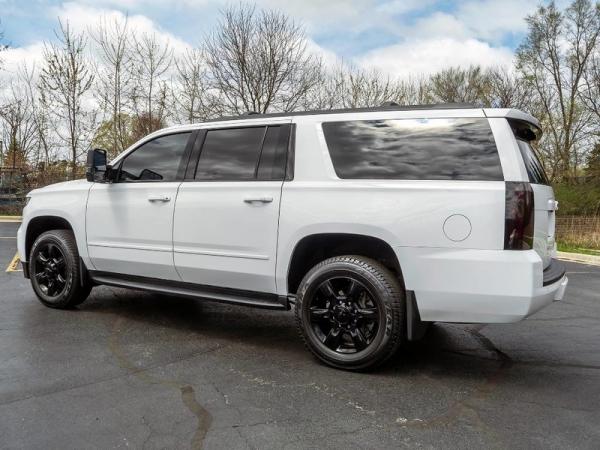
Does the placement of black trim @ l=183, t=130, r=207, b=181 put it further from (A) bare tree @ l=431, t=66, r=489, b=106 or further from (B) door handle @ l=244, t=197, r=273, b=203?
(A) bare tree @ l=431, t=66, r=489, b=106

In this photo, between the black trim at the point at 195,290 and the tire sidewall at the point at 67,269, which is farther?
the tire sidewall at the point at 67,269

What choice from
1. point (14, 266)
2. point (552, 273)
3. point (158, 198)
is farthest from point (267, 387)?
point (14, 266)

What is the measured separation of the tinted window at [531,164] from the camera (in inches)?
137

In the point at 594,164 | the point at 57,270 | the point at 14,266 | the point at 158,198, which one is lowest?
the point at 14,266

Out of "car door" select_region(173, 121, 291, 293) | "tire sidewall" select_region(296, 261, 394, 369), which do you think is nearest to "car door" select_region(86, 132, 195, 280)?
"car door" select_region(173, 121, 291, 293)

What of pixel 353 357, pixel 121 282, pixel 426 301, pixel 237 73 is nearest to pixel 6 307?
pixel 121 282

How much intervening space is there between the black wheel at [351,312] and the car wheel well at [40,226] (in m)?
3.00

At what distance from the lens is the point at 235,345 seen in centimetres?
428

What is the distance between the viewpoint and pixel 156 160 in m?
4.81

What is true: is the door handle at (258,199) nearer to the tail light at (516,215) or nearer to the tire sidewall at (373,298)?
the tire sidewall at (373,298)

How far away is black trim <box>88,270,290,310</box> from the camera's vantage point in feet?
13.3

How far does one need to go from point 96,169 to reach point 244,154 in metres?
1.66

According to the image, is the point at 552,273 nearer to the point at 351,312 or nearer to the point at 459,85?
the point at 351,312

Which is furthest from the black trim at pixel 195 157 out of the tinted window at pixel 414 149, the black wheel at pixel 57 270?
the black wheel at pixel 57 270
